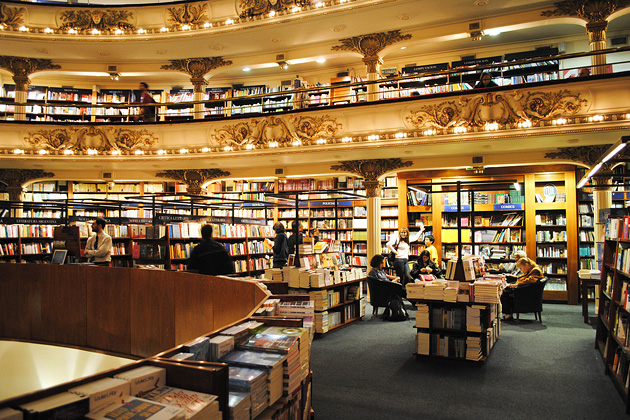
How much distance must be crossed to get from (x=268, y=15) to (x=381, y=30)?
274 cm

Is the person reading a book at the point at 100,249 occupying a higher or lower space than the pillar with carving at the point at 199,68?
lower

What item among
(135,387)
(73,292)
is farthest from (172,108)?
(135,387)

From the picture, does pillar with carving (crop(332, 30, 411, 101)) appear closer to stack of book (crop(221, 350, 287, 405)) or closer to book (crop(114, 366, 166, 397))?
stack of book (crop(221, 350, 287, 405))

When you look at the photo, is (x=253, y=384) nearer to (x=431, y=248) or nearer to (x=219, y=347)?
(x=219, y=347)

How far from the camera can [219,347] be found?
1938mm

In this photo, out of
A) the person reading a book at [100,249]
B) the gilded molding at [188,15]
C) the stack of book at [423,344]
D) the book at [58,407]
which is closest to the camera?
the book at [58,407]

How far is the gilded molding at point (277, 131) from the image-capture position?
8703mm

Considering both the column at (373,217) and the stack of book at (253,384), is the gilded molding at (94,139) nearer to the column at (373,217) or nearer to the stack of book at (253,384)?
the column at (373,217)

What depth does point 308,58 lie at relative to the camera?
35.6 ft

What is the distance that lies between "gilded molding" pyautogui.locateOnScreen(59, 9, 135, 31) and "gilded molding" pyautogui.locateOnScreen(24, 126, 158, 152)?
289cm

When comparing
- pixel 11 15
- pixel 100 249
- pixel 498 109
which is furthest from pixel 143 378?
pixel 11 15

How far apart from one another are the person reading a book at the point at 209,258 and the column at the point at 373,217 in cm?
495

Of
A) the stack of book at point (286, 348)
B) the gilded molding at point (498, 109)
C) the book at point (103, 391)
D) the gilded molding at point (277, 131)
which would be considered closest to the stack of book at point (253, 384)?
the stack of book at point (286, 348)

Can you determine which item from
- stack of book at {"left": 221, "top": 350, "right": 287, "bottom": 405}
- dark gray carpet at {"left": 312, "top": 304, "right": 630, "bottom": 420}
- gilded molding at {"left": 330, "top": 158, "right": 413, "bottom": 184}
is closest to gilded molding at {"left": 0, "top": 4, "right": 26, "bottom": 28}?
gilded molding at {"left": 330, "top": 158, "right": 413, "bottom": 184}
